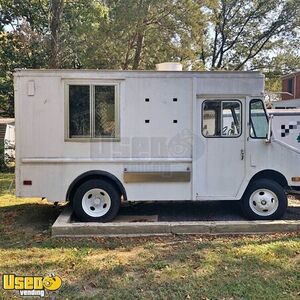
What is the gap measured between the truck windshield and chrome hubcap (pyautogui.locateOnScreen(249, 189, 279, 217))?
1.00 m

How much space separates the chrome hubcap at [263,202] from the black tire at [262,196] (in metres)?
0.02

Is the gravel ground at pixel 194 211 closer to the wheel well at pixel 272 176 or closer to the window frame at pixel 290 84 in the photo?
the wheel well at pixel 272 176

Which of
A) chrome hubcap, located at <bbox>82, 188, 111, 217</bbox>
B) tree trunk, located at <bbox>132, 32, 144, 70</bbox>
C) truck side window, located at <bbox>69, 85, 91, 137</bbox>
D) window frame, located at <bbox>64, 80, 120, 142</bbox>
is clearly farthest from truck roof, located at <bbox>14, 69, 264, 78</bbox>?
tree trunk, located at <bbox>132, 32, 144, 70</bbox>

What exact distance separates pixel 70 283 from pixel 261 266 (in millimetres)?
2337

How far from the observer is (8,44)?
21094 millimetres

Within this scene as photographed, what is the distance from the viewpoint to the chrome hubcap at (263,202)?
6902 millimetres

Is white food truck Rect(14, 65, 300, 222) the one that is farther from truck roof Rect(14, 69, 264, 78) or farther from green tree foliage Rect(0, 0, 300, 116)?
green tree foliage Rect(0, 0, 300, 116)

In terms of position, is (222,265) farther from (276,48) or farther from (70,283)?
(276,48)

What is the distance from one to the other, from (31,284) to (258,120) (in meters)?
4.57

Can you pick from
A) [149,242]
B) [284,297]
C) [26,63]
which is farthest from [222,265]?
[26,63]

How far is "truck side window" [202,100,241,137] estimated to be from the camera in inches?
269

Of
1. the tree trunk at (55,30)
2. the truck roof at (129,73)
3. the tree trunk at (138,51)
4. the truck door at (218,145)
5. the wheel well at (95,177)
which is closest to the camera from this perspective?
the truck roof at (129,73)

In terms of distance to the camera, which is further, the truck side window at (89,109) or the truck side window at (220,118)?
the truck side window at (220,118)

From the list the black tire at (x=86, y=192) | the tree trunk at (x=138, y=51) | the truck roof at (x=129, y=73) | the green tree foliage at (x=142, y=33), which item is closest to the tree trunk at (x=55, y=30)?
the green tree foliage at (x=142, y=33)
